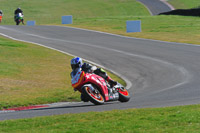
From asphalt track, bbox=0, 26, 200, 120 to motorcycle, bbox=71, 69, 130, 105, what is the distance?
24 centimetres

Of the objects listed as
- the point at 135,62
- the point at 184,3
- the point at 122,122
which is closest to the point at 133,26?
the point at 135,62

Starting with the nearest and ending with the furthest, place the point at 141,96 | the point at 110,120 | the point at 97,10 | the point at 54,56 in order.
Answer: the point at 110,120 → the point at 141,96 → the point at 54,56 → the point at 97,10

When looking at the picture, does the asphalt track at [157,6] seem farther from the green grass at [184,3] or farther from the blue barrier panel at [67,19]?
the blue barrier panel at [67,19]

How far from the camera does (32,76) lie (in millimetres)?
18469

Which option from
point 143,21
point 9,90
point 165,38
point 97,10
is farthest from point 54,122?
point 97,10

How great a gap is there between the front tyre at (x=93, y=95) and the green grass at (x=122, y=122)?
204 centimetres

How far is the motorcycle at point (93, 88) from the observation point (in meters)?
11.9

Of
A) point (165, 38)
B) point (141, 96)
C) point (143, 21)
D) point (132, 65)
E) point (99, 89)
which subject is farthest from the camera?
point (143, 21)

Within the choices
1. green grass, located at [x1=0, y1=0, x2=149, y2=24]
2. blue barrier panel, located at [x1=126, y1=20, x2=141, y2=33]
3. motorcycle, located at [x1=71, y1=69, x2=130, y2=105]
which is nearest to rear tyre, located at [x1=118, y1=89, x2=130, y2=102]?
motorcycle, located at [x1=71, y1=69, x2=130, y2=105]

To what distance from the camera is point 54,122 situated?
29.8 ft

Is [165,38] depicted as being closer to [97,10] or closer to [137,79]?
[137,79]

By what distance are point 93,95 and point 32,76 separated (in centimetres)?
708

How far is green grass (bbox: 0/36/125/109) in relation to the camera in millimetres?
14352

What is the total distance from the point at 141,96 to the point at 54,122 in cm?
526
